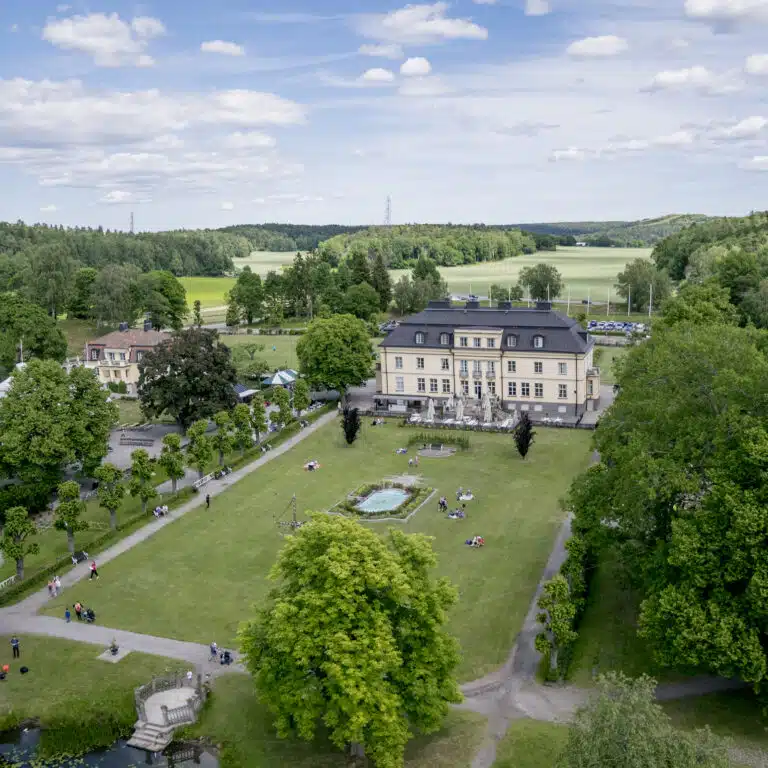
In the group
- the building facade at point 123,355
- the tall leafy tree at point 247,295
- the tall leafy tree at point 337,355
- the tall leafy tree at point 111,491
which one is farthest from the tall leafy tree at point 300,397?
the tall leafy tree at point 247,295

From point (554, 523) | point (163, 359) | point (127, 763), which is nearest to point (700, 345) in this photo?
point (554, 523)

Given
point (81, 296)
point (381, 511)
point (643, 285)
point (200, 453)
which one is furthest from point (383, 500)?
point (643, 285)

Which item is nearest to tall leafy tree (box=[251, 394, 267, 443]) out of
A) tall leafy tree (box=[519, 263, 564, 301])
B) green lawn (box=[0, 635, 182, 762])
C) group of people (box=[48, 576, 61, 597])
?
group of people (box=[48, 576, 61, 597])

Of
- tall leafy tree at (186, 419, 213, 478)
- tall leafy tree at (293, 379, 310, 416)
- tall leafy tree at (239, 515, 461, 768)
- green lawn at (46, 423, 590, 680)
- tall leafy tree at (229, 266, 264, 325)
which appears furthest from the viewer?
tall leafy tree at (229, 266, 264, 325)

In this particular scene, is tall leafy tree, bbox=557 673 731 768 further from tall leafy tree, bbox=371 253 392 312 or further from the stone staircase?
tall leafy tree, bbox=371 253 392 312

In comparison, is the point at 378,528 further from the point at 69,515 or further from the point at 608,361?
the point at 608,361

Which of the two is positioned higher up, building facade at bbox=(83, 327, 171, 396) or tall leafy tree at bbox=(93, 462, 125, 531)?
building facade at bbox=(83, 327, 171, 396)

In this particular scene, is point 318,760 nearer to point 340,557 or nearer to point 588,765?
point 340,557
